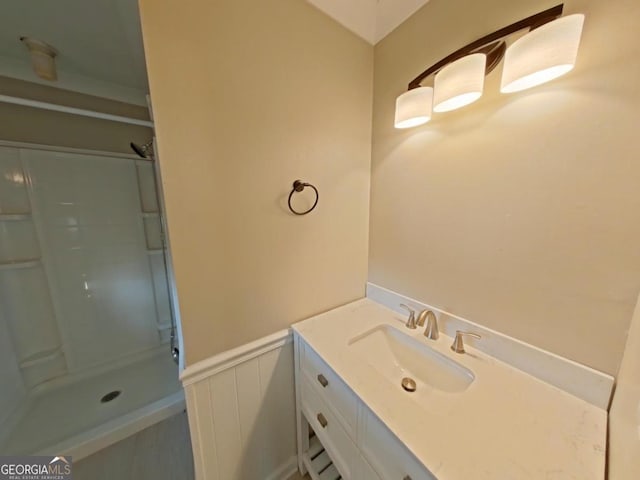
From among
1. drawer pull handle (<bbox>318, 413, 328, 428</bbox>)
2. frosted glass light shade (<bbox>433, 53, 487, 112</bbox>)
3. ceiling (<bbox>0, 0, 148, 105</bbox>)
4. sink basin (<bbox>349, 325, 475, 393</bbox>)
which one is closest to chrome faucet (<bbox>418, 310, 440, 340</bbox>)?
sink basin (<bbox>349, 325, 475, 393</bbox>)

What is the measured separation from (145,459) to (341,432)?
1285 millimetres

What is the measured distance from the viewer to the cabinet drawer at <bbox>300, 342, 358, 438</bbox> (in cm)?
71

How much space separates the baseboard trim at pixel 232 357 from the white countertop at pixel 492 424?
25 cm

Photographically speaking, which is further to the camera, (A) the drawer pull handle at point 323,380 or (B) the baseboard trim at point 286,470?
(B) the baseboard trim at point 286,470

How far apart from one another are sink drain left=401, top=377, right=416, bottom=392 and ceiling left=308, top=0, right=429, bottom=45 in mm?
1580

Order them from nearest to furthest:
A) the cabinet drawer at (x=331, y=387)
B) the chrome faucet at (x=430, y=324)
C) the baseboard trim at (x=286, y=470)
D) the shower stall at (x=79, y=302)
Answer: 1. the cabinet drawer at (x=331, y=387)
2. the chrome faucet at (x=430, y=324)
3. the baseboard trim at (x=286, y=470)
4. the shower stall at (x=79, y=302)

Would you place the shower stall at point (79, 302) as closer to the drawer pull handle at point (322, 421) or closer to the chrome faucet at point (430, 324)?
the drawer pull handle at point (322, 421)

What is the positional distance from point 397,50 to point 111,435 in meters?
2.63

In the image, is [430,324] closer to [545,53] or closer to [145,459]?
[545,53]

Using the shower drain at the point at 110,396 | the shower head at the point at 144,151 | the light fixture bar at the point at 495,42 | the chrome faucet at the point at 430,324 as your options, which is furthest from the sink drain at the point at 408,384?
the shower head at the point at 144,151

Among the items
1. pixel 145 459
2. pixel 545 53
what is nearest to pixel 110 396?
pixel 145 459

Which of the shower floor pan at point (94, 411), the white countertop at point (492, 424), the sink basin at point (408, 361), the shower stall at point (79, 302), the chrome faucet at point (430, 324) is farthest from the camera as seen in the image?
the shower stall at point (79, 302)

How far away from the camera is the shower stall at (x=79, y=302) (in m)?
1.35

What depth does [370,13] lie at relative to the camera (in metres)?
1.05
